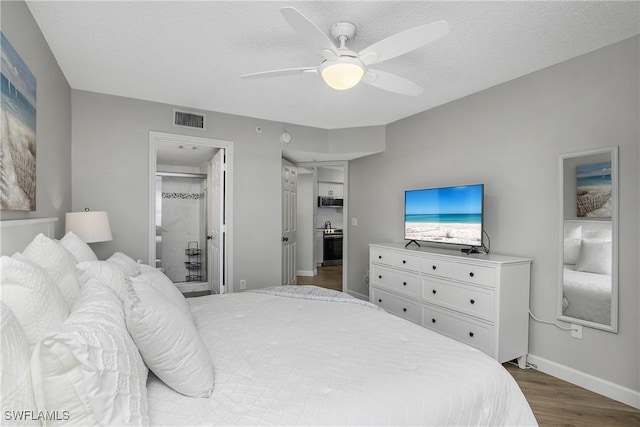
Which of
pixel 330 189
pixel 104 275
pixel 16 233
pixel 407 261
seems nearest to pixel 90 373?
pixel 104 275

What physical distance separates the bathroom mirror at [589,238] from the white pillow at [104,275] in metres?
3.07

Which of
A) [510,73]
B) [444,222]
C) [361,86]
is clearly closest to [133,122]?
[361,86]

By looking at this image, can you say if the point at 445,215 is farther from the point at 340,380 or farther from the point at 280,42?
the point at 340,380

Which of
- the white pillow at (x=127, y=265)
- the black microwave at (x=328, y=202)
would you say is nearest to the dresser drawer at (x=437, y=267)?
the white pillow at (x=127, y=265)

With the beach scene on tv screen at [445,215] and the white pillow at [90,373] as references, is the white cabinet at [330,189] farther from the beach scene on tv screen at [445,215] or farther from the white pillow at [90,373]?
the white pillow at [90,373]

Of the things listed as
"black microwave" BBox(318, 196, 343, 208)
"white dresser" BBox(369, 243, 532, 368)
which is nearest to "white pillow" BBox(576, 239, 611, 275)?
"white dresser" BBox(369, 243, 532, 368)

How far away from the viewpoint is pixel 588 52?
2.46 metres

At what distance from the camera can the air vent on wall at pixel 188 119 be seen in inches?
145

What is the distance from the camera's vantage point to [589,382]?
8.02ft

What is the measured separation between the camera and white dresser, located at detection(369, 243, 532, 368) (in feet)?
8.68

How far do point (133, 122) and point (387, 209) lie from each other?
3.19 metres

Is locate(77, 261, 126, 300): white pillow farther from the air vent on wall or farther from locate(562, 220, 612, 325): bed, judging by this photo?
locate(562, 220, 612, 325): bed

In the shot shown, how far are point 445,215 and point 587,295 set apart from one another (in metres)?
1.29

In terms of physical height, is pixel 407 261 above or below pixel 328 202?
below
